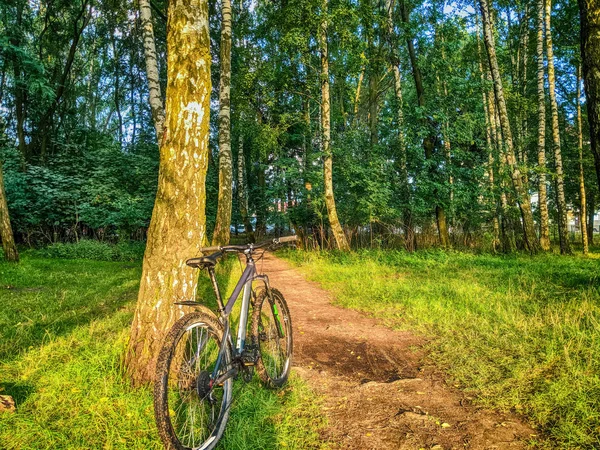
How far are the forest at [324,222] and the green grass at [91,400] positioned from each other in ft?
0.06

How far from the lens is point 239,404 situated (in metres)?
2.66

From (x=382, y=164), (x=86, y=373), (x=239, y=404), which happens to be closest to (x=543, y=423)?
(x=239, y=404)

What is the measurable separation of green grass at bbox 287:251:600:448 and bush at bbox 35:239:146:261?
326 inches

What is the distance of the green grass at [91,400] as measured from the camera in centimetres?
216

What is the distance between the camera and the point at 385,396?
296cm

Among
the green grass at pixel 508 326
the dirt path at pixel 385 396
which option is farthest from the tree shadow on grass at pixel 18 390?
the green grass at pixel 508 326

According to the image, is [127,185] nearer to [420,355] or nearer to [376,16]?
[376,16]

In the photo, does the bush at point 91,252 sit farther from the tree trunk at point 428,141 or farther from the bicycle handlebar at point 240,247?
the tree trunk at point 428,141

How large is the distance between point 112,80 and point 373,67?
26247mm

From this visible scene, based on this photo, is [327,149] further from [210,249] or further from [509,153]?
[210,249]

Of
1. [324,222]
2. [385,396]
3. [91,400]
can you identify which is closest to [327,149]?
[324,222]

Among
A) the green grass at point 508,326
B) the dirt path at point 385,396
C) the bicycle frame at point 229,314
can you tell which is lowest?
the dirt path at point 385,396

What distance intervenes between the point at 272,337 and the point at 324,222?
11.7 meters

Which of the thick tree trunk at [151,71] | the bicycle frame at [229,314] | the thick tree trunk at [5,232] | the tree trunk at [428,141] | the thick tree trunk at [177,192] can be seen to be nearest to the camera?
the bicycle frame at [229,314]
